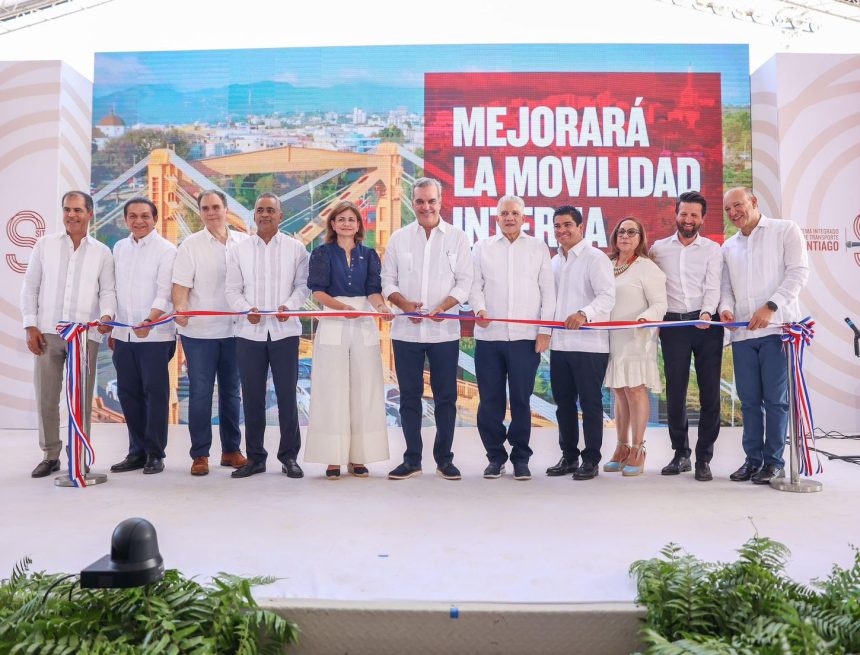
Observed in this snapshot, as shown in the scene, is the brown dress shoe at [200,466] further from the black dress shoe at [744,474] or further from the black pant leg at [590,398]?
the black dress shoe at [744,474]

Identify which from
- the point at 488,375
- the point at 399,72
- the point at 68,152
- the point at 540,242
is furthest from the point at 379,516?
the point at 68,152

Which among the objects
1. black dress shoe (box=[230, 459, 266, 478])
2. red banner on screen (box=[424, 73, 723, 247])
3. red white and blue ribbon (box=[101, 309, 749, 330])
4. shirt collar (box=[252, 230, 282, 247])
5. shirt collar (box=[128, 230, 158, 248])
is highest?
red banner on screen (box=[424, 73, 723, 247])

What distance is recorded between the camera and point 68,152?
23.1 ft

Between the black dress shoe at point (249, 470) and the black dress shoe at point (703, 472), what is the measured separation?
8.44 feet

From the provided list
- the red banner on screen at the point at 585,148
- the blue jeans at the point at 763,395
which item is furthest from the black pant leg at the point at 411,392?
the red banner on screen at the point at 585,148

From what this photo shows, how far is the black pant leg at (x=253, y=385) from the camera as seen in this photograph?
4211 millimetres

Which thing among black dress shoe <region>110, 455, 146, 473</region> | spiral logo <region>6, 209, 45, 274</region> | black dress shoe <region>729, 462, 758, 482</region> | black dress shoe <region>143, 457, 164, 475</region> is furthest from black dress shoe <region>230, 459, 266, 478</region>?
spiral logo <region>6, 209, 45, 274</region>

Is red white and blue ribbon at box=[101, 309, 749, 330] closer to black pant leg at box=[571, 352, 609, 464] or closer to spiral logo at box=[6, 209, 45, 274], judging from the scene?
black pant leg at box=[571, 352, 609, 464]

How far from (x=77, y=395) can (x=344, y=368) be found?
5.04 ft

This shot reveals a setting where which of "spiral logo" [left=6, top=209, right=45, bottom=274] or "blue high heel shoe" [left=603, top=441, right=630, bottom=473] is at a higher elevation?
"spiral logo" [left=6, top=209, right=45, bottom=274]

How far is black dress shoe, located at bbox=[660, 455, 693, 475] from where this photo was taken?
427 cm

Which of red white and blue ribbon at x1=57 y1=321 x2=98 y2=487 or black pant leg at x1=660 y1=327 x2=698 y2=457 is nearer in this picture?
red white and blue ribbon at x1=57 y1=321 x2=98 y2=487

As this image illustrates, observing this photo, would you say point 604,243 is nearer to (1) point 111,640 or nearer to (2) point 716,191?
(2) point 716,191

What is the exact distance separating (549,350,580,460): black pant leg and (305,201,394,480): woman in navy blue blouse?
1.06 m
